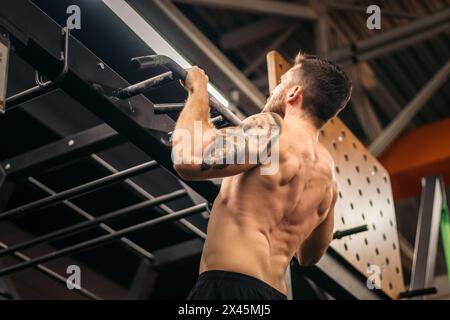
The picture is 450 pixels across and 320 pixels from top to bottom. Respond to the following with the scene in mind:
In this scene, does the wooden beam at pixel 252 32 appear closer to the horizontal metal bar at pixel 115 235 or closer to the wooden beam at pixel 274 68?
the wooden beam at pixel 274 68

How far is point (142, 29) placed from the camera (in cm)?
259

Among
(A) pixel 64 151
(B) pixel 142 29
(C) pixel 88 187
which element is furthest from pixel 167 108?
(A) pixel 64 151

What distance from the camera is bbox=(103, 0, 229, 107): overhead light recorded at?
249 cm

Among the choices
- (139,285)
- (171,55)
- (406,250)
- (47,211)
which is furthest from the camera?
(406,250)

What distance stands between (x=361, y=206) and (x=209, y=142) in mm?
1824

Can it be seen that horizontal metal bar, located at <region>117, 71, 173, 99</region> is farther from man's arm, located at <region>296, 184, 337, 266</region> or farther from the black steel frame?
man's arm, located at <region>296, 184, 337, 266</region>

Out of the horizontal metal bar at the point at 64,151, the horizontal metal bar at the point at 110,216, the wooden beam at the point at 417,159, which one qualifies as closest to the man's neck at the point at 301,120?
the horizontal metal bar at the point at 64,151

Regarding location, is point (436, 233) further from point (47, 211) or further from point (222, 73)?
point (47, 211)

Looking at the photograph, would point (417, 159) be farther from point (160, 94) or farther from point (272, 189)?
point (272, 189)

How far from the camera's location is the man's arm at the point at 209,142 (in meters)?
2.14

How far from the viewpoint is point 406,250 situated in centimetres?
826
